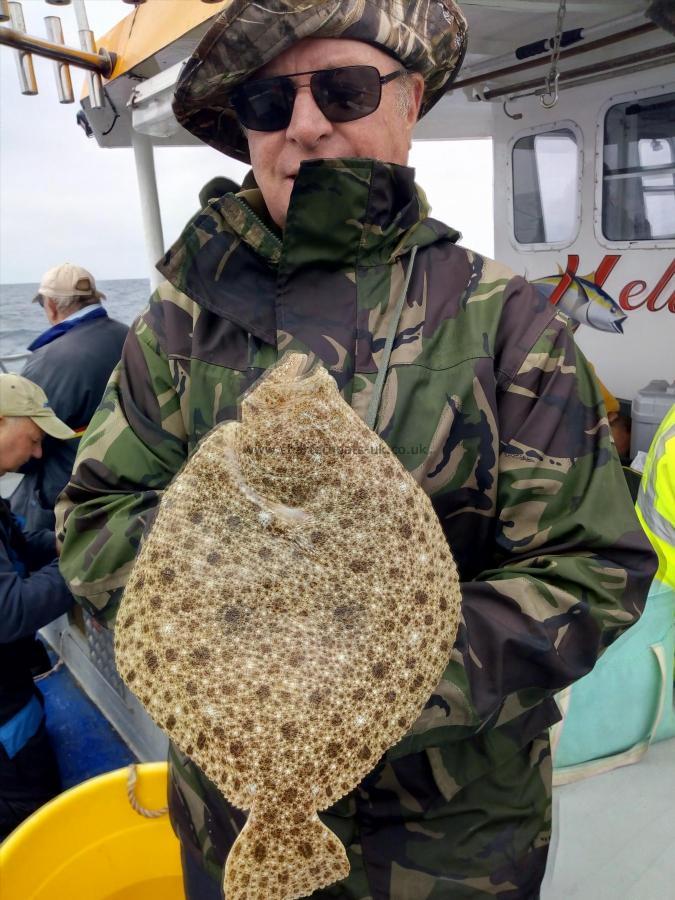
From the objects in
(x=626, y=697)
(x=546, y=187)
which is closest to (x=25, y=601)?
(x=626, y=697)

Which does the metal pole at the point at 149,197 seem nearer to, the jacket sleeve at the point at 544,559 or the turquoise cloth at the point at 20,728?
the turquoise cloth at the point at 20,728

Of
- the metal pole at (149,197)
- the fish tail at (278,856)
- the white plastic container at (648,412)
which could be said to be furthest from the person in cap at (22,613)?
the white plastic container at (648,412)

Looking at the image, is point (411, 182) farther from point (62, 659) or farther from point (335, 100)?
point (62, 659)

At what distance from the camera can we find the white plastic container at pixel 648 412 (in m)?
5.27

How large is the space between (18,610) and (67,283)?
3007 mm

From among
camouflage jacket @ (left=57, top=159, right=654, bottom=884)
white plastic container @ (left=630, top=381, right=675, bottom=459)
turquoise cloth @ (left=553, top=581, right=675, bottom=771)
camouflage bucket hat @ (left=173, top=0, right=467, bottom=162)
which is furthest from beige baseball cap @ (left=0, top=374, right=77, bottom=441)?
white plastic container @ (left=630, top=381, right=675, bottom=459)

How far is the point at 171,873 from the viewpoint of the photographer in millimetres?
2971

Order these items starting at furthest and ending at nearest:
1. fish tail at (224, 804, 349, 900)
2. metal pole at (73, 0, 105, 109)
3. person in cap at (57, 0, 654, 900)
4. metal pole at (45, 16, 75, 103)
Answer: metal pole at (73, 0, 105, 109) → metal pole at (45, 16, 75, 103) → person in cap at (57, 0, 654, 900) → fish tail at (224, 804, 349, 900)

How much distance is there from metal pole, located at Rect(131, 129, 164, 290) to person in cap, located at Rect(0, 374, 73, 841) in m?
3.55

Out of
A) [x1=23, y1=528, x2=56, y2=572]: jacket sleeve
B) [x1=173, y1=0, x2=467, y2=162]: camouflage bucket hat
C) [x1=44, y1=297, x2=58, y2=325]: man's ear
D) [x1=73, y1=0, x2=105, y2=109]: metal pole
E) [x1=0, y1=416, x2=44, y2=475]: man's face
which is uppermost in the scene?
[x1=73, y1=0, x2=105, y2=109]: metal pole

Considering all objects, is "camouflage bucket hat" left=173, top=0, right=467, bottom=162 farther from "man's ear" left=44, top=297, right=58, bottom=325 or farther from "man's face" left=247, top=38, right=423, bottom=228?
"man's ear" left=44, top=297, right=58, bottom=325

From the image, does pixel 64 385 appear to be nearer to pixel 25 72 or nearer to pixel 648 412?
pixel 25 72

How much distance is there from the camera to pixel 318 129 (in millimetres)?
1332

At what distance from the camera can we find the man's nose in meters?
1.33
